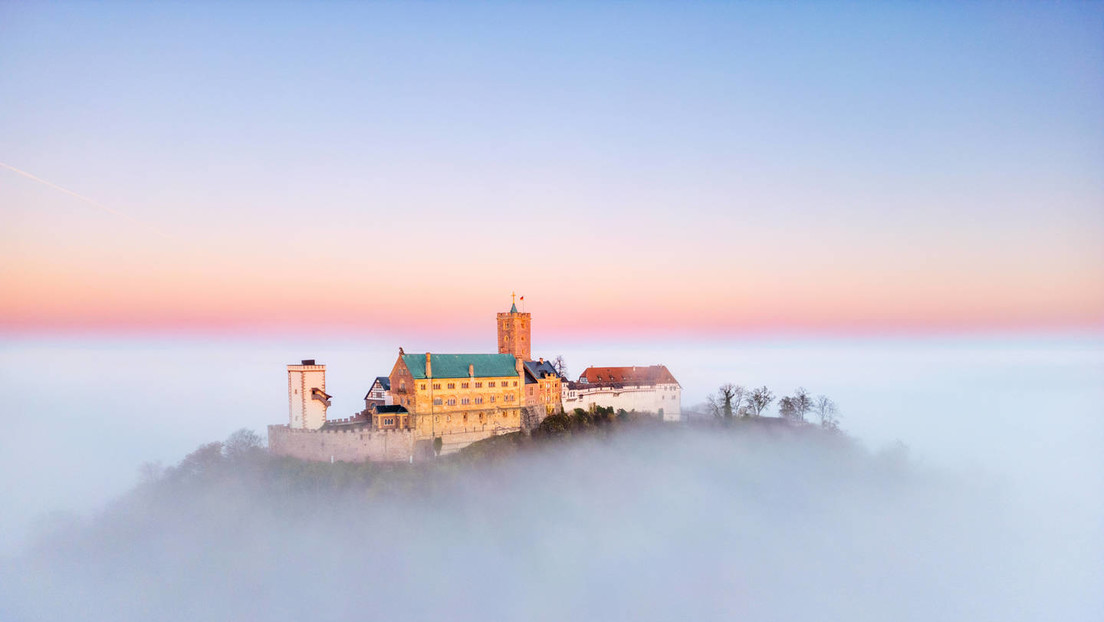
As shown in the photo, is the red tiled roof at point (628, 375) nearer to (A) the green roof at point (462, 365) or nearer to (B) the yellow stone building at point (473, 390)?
(B) the yellow stone building at point (473, 390)

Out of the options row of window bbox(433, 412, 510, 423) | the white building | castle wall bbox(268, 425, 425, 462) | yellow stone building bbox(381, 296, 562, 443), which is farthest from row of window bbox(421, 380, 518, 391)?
the white building

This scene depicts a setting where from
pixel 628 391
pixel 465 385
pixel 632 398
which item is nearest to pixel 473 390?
pixel 465 385

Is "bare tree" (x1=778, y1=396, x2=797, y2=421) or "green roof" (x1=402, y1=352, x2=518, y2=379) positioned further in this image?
"bare tree" (x1=778, y1=396, x2=797, y2=421)

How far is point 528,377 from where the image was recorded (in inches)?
2911

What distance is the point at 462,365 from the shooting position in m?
68.4

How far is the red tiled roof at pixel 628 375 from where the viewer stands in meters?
87.6

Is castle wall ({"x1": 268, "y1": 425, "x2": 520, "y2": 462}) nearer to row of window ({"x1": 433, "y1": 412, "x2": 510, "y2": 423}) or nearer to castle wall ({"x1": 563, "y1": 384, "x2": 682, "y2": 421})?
row of window ({"x1": 433, "y1": 412, "x2": 510, "y2": 423})

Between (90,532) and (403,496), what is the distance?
33807 mm

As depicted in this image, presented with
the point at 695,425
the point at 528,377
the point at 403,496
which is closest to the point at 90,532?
the point at 403,496

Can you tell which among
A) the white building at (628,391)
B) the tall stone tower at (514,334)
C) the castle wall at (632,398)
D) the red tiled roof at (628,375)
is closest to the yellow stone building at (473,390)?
the tall stone tower at (514,334)

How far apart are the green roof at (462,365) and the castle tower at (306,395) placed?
30.1 feet

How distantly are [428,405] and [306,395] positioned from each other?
12.4 m

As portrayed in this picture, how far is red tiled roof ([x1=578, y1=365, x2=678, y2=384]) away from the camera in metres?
87.6

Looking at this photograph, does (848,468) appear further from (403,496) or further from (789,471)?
(403,496)
